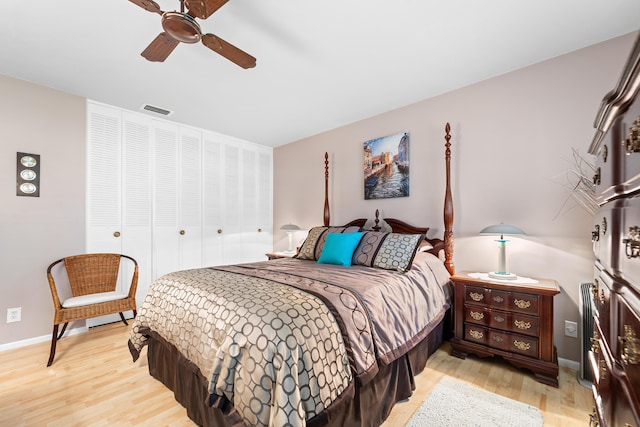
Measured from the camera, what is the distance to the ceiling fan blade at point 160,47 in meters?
1.71

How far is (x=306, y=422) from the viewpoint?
116cm

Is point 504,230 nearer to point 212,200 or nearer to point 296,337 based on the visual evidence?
point 296,337

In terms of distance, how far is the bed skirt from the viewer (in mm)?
1331

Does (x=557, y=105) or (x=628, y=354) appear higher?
(x=557, y=105)

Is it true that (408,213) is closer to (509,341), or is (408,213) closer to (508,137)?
(508,137)

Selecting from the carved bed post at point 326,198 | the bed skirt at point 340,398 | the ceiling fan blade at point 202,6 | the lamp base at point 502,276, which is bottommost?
the bed skirt at point 340,398

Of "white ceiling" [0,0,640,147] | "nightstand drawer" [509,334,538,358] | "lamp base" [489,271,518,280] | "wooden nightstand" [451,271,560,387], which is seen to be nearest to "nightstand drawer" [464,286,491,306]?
"wooden nightstand" [451,271,560,387]

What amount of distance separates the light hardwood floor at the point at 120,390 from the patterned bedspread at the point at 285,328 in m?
0.32

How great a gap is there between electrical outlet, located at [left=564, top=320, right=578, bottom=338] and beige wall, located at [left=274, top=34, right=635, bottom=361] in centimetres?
4

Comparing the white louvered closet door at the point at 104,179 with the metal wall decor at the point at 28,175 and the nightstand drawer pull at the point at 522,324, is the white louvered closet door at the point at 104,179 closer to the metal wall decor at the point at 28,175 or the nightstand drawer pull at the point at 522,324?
the metal wall decor at the point at 28,175

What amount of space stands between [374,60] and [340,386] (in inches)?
94.9

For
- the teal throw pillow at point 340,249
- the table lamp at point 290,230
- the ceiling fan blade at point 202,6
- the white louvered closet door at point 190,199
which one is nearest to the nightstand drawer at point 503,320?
the teal throw pillow at point 340,249

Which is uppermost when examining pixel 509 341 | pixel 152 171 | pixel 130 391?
pixel 152 171

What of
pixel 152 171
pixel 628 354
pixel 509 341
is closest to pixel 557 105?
pixel 509 341
